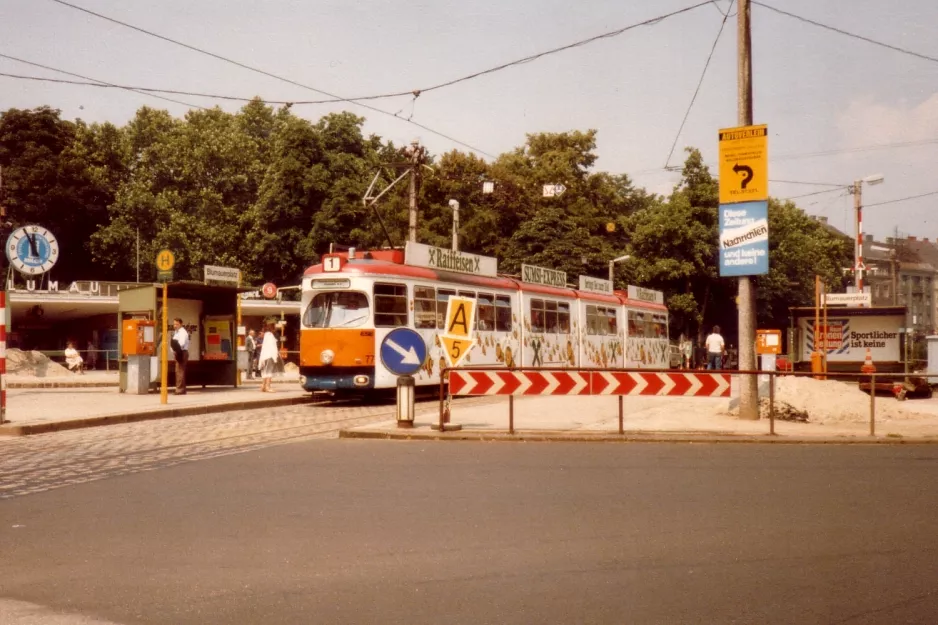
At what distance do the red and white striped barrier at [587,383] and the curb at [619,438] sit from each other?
65 cm

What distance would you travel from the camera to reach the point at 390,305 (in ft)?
77.3

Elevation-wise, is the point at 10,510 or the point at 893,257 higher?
the point at 893,257

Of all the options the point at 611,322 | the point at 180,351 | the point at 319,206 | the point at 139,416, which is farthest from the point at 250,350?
the point at 139,416

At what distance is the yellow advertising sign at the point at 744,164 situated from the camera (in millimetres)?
17719

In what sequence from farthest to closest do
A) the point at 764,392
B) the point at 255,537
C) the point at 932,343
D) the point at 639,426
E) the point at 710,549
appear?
1. the point at 932,343
2. the point at 764,392
3. the point at 639,426
4. the point at 255,537
5. the point at 710,549

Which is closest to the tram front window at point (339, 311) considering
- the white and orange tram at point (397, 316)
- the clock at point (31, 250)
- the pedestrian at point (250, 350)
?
the white and orange tram at point (397, 316)

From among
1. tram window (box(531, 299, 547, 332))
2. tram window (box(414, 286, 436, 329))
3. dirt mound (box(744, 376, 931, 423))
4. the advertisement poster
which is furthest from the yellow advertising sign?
the advertisement poster

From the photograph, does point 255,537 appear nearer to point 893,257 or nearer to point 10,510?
point 10,510

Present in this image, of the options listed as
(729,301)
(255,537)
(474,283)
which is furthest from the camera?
(729,301)

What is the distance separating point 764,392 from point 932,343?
16.2 metres

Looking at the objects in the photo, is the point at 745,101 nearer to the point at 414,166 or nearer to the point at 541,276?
the point at 541,276

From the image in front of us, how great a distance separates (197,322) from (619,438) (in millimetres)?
15903

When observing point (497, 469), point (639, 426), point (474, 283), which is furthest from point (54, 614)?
point (474, 283)

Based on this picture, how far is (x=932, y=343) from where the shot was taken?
32125 millimetres
